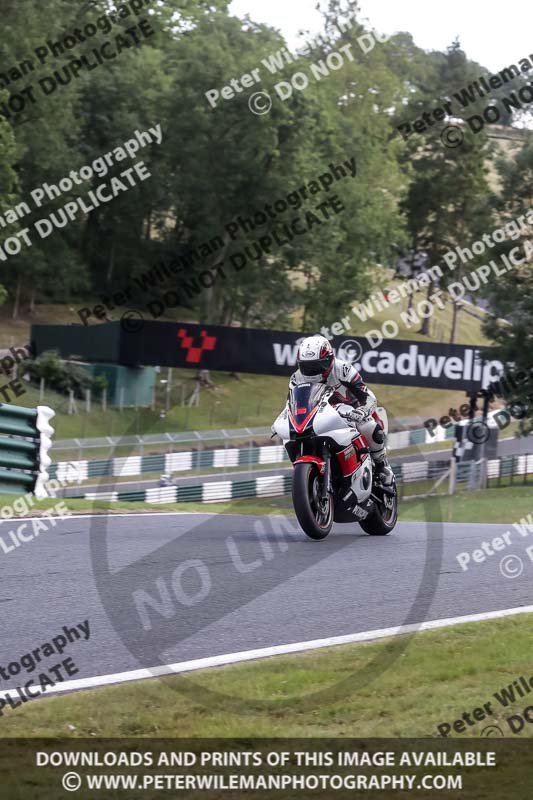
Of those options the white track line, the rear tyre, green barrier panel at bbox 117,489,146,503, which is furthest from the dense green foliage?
the white track line

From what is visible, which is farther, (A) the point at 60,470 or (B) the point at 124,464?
(B) the point at 124,464

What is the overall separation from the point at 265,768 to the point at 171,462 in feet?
95.0

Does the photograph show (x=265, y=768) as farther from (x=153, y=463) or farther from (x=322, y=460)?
(x=153, y=463)

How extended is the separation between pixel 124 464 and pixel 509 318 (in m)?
12.0

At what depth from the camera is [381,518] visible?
1119cm

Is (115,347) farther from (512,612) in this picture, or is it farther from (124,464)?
(512,612)

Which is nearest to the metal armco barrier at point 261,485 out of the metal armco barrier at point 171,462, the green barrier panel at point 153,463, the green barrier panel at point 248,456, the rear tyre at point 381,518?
the metal armco barrier at point 171,462

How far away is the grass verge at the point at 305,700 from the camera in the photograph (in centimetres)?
500

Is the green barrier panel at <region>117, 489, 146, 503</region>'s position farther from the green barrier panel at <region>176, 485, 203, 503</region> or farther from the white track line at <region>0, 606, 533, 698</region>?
the white track line at <region>0, 606, 533, 698</region>

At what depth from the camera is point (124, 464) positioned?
3231 centimetres

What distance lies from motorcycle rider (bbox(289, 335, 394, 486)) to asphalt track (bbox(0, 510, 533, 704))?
0.84 m

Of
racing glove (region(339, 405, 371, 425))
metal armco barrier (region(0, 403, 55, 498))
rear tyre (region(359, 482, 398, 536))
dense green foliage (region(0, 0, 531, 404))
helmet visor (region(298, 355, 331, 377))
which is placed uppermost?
dense green foliage (region(0, 0, 531, 404))

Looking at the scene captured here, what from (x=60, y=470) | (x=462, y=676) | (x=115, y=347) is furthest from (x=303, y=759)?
(x=115, y=347)

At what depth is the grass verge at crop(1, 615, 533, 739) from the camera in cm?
500
